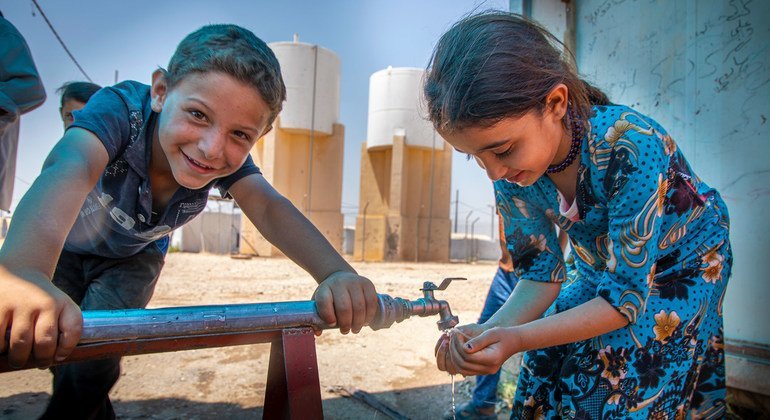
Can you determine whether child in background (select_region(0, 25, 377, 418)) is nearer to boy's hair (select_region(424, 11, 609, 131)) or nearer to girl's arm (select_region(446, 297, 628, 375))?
girl's arm (select_region(446, 297, 628, 375))

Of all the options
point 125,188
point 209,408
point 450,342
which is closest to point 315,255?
point 450,342

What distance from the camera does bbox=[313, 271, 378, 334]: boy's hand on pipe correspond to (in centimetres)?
130

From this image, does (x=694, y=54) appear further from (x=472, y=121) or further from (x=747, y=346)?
(x=472, y=121)

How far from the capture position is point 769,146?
94.3 inches

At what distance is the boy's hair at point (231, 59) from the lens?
1614 millimetres

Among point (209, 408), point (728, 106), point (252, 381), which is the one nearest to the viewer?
point (728, 106)

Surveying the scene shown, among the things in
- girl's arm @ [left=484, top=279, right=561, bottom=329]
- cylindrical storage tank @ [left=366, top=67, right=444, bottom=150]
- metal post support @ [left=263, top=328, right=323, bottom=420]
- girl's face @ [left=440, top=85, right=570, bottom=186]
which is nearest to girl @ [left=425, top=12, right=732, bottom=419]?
girl's face @ [left=440, top=85, right=570, bottom=186]

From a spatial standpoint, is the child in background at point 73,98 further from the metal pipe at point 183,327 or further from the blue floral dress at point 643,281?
the blue floral dress at point 643,281

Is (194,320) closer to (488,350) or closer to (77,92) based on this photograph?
(488,350)

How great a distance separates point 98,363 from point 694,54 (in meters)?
3.25

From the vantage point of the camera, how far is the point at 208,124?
158cm

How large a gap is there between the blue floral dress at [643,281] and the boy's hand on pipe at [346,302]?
0.68 meters

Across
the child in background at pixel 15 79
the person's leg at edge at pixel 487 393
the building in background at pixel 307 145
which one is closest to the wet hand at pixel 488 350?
the person's leg at edge at pixel 487 393

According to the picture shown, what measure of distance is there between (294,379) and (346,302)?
0.26 m
